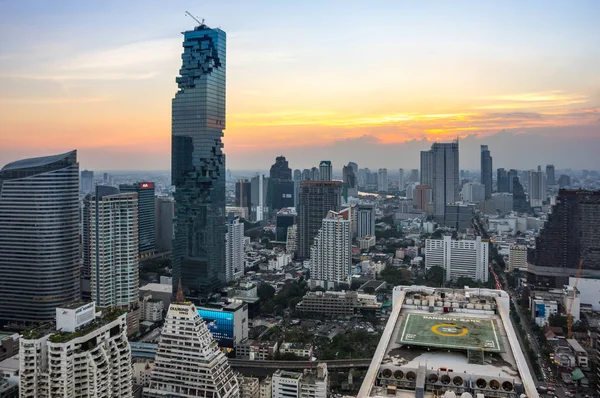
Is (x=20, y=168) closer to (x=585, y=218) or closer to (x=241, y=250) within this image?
(x=241, y=250)

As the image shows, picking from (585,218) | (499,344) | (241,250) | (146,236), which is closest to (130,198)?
(241,250)

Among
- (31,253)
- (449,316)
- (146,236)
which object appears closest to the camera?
(449,316)

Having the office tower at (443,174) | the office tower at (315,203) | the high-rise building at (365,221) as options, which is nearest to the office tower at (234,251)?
the office tower at (315,203)

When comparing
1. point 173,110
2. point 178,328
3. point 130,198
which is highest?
point 173,110

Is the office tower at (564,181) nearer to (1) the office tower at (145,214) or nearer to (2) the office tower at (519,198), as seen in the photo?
(2) the office tower at (519,198)

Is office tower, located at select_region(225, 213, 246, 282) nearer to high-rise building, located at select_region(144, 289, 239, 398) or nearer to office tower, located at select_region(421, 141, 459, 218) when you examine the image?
high-rise building, located at select_region(144, 289, 239, 398)

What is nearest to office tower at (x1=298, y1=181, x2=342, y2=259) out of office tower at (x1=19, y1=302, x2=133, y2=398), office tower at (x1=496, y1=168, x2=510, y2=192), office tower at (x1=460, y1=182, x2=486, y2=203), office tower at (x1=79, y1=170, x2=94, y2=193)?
office tower at (x1=79, y1=170, x2=94, y2=193)
